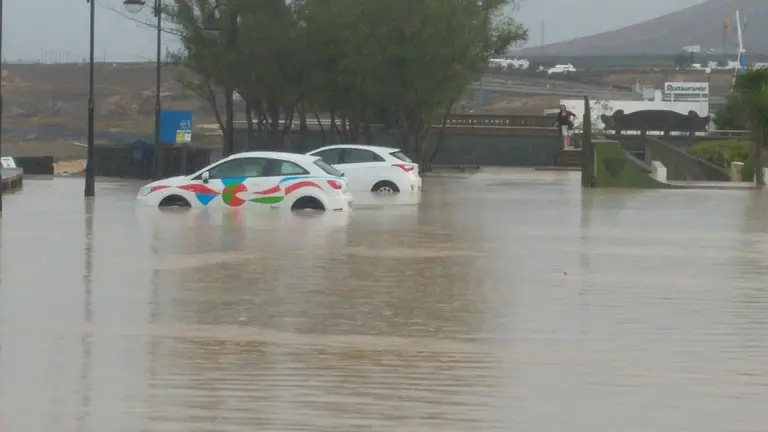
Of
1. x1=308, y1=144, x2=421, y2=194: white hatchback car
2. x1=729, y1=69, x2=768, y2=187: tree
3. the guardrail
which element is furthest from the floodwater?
the guardrail

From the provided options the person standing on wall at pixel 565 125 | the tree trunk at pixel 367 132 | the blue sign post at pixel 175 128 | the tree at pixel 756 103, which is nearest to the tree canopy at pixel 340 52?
the tree trunk at pixel 367 132

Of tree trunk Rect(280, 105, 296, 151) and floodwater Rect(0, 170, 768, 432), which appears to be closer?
floodwater Rect(0, 170, 768, 432)

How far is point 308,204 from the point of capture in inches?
1177

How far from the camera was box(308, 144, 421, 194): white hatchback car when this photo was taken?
38.6 m

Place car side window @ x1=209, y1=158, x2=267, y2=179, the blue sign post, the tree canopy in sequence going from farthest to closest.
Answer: the tree canopy → the blue sign post → car side window @ x1=209, y1=158, x2=267, y2=179

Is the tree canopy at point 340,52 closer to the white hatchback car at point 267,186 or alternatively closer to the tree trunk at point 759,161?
the tree trunk at point 759,161

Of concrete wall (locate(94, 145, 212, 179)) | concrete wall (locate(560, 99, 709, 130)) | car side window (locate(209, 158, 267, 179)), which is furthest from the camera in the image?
concrete wall (locate(560, 99, 709, 130))

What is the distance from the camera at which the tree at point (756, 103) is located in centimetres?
4444

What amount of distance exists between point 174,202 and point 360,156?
981 centimetres

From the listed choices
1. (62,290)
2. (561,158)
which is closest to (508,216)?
(62,290)

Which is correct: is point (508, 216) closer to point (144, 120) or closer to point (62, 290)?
point (62, 290)

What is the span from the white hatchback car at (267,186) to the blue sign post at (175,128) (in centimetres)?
1910

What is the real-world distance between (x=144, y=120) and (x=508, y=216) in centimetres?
11094

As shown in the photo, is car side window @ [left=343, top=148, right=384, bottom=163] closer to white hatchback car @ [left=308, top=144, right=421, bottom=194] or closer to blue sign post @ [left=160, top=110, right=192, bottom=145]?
white hatchback car @ [left=308, top=144, right=421, bottom=194]
